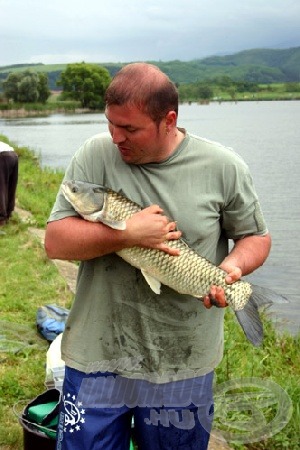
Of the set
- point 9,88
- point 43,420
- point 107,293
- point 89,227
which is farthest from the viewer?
point 9,88

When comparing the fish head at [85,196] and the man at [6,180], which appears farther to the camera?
the man at [6,180]

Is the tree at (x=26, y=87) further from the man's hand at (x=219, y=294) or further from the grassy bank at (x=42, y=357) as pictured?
the man's hand at (x=219, y=294)

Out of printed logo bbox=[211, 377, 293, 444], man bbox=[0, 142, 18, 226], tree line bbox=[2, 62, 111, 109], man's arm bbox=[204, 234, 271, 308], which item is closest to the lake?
printed logo bbox=[211, 377, 293, 444]

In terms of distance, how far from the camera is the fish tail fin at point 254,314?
284cm

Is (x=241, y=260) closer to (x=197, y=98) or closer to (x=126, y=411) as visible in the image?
(x=126, y=411)

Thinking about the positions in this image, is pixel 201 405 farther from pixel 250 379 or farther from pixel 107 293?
pixel 250 379

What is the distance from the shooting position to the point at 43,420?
369cm

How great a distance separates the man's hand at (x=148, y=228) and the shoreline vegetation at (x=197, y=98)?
69.1 m

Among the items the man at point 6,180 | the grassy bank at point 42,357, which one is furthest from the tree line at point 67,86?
the grassy bank at point 42,357

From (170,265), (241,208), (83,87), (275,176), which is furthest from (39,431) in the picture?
(83,87)

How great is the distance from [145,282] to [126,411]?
0.54m

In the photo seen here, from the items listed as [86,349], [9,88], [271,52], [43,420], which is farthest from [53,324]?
[271,52]

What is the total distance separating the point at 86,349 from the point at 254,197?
3.10ft

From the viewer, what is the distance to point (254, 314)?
2865mm
